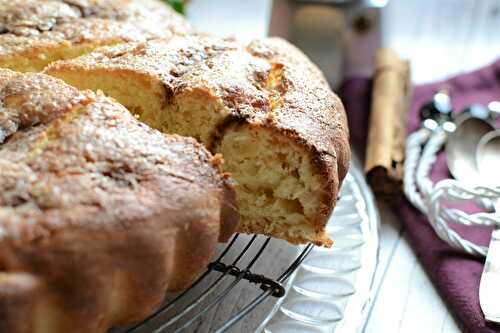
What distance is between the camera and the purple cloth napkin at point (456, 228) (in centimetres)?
178

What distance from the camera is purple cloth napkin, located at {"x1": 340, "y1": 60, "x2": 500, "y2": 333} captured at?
1783mm

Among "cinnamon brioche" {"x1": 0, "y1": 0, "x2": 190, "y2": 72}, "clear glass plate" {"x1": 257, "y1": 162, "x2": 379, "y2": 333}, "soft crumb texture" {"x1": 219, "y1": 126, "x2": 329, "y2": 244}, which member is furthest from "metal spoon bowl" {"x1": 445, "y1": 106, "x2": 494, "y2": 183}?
"cinnamon brioche" {"x1": 0, "y1": 0, "x2": 190, "y2": 72}

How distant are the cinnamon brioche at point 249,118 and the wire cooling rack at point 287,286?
0.47ft

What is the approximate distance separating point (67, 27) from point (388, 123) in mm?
1239

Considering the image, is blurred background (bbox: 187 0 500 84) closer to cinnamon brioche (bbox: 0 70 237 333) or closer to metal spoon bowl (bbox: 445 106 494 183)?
metal spoon bowl (bbox: 445 106 494 183)

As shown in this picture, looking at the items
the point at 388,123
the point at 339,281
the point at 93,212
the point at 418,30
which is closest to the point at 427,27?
the point at 418,30

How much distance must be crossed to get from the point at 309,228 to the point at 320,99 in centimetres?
38

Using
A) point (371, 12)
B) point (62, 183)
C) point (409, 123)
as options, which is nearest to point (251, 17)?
point (371, 12)

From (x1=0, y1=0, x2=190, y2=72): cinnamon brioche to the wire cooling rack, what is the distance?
2.53ft

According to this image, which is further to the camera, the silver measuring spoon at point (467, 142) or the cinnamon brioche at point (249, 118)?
the silver measuring spoon at point (467, 142)

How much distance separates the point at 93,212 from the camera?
1249 millimetres

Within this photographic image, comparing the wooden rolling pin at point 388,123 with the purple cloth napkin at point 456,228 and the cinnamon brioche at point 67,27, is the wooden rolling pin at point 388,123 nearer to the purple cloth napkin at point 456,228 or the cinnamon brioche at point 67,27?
the purple cloth napkin at point 456,228

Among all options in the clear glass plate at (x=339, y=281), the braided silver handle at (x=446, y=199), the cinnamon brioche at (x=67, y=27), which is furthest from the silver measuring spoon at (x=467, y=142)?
the cinnamon brioche at (x=67, y=27)

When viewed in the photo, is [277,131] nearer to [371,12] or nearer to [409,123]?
[409,123]
